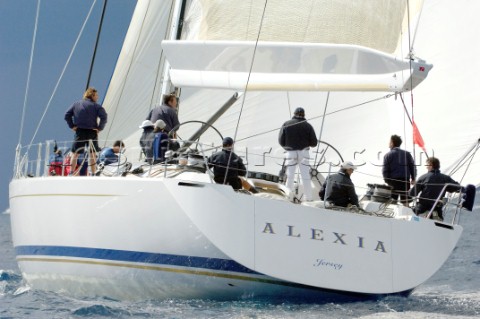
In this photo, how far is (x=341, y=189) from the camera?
42.7 ft

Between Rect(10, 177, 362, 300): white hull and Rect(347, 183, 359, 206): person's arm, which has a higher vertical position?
Rect(347, 183, 359, 206): person's arm

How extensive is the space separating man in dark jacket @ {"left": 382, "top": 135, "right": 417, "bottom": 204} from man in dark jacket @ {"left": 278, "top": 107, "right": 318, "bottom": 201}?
111cm

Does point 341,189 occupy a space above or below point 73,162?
below

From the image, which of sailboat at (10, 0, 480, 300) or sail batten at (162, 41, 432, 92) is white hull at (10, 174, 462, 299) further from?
sail batten at (162, 41, 432, 92)

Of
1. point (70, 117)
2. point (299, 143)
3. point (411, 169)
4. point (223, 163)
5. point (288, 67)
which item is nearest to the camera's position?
point (223, 163)

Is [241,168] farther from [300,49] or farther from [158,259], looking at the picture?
[158,259]

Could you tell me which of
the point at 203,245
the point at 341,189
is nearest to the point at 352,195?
the point at 341,189

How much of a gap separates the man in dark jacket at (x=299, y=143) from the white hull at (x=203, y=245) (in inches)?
45.1

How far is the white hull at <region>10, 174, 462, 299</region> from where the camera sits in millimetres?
12086

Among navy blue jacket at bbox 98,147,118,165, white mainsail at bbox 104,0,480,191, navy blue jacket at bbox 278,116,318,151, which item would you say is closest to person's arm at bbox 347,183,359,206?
navy blue jacket at bbox 278,116,318,151

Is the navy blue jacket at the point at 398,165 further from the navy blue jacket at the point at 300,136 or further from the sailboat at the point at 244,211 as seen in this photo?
the navy blue jacket at the point at 300,136

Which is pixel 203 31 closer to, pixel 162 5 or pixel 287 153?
pixel 287 153

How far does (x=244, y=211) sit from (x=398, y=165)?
2777mm

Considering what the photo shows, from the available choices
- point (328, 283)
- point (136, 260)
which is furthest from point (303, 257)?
point (136, 260)
